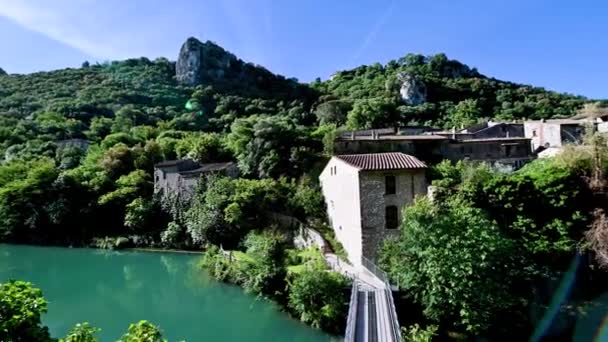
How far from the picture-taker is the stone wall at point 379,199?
18859 mm

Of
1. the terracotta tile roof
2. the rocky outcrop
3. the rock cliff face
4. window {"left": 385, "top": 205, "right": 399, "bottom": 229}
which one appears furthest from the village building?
the rock cliff face

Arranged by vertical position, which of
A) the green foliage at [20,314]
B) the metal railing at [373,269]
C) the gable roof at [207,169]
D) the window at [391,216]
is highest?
the gable roof at [207,169]

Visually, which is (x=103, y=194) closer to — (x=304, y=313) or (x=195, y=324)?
(x=195, y=324)

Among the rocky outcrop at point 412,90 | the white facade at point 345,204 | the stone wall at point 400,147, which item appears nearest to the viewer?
the white facade at point 345,204

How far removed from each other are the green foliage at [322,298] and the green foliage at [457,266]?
2245 mm

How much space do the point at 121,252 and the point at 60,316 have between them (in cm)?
1320

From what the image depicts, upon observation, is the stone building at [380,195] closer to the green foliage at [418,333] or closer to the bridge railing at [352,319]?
the bridge railing at [352,319]

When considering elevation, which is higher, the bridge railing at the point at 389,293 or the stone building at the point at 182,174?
the stone building at the point at 182,174

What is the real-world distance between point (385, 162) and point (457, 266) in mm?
6403

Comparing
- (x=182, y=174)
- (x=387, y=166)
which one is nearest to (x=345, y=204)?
(x=387, y=166)

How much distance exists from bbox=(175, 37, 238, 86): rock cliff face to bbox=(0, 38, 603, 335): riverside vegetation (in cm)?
108

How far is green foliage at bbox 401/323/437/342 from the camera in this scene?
1363 centimetres

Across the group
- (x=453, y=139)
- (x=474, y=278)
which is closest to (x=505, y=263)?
(x=474, y=278)

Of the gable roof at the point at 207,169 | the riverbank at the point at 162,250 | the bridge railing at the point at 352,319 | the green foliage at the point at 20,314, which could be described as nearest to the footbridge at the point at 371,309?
the bridge railing at the point at 352,319
